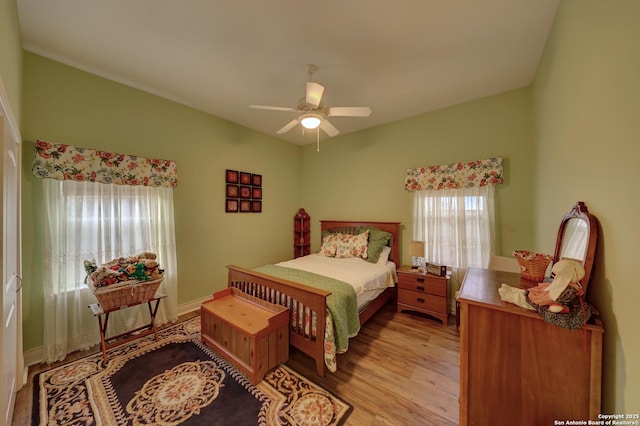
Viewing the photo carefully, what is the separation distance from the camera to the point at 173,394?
169 centimetres

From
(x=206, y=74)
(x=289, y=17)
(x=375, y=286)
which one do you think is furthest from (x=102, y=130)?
(x=375, y=286)

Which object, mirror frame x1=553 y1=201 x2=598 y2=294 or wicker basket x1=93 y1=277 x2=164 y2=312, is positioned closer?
mirror frame x1=553 y1=201 x2=598 y2=294

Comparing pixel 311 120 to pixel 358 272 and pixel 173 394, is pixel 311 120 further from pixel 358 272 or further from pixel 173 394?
pixel 173 394

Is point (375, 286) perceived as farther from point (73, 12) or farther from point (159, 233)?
point (73, 12)

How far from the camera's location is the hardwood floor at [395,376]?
154cm

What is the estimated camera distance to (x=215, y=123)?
3273 millimetres

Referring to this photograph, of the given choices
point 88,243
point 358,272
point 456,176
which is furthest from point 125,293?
point 456,176

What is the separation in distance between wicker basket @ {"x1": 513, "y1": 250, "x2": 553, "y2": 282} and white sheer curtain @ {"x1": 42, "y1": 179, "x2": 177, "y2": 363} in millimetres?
3414

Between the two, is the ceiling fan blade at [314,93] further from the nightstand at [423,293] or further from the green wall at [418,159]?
the nightstand at [423,293]

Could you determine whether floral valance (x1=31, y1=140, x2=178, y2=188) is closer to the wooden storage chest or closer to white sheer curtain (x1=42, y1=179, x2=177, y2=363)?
white sheer curtain (x1=42, y1=179, x2=177, y2=363)

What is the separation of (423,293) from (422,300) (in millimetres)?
89

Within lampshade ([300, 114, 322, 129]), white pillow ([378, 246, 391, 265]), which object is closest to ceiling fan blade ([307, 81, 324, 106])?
lampshade ([300, 114, 322, 129])

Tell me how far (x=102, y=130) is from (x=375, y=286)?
3370 millimetres

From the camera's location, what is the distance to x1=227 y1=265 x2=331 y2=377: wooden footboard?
187cm
